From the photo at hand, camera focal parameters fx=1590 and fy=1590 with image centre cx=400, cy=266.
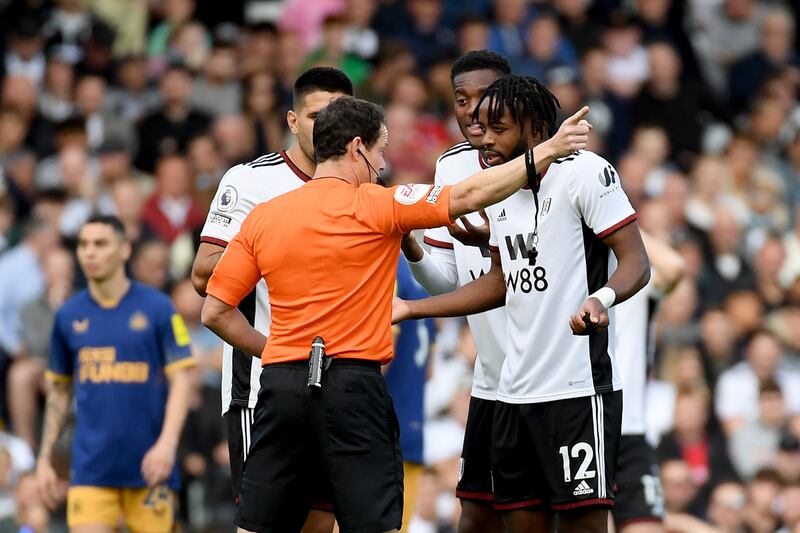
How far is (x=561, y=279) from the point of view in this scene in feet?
24.2

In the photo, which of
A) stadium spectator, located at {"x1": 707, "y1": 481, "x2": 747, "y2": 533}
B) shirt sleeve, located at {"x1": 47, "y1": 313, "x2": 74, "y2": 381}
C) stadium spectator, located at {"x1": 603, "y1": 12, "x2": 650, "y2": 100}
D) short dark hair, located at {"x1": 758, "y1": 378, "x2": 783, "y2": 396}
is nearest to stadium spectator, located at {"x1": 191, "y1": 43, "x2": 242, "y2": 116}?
stadium spectator, located at {"x1": 603, "y1": 12, "x2": 650, "y2": 100}

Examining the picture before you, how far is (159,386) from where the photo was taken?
34.0 ft

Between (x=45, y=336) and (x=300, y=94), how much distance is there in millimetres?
6071

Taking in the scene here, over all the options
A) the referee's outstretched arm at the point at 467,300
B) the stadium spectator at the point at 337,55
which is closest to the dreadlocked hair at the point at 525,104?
the referee's outstretched arm at the point at 467,300

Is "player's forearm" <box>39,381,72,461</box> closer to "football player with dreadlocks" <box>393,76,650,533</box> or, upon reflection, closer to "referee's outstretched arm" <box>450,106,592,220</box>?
"football player with dreadlocks" <box>393,76,650,533</box>

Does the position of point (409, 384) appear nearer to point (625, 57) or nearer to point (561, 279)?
point (561, 279)

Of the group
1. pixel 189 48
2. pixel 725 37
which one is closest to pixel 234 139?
pixel 189 48

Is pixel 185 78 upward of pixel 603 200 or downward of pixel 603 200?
upward

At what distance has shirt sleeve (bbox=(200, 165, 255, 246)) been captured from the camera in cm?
801

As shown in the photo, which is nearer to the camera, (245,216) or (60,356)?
(245,216)

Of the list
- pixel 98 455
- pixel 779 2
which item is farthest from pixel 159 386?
pixel 779 2

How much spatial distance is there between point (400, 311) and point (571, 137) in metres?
1.23

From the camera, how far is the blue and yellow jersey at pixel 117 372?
10133mm

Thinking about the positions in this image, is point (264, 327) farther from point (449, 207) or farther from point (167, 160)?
point (167, 160)
